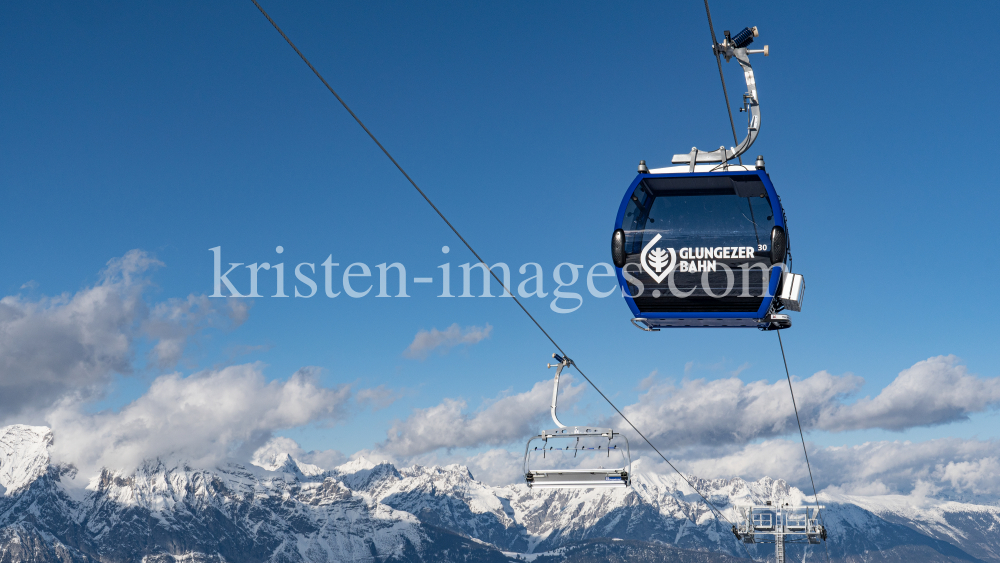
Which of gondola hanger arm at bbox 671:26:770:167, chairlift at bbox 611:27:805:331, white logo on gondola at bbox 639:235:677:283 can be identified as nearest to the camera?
gondola hanger arm at bbox 671:26:770:167

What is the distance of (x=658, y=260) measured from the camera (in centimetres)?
1820

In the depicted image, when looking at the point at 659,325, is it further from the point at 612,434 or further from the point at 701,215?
the point at 612,434

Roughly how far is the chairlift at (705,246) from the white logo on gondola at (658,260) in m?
0.02

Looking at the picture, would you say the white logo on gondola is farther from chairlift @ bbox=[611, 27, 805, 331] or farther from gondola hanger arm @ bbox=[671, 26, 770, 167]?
gondola hanger arm @ bbox=[671, 26, 770, 167]

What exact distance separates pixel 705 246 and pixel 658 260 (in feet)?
3.10

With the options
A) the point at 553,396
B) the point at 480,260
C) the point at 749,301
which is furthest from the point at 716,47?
the point at 553,396

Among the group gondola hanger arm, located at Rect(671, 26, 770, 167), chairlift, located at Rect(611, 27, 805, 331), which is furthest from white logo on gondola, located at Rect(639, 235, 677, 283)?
gondola hanger arm, located at Rect(671, 26, 770, 167)

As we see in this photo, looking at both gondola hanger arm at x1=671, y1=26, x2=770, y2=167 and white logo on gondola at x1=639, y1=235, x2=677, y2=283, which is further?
white logo on gondola at x1=639, y1=235, x2=677, y2=283

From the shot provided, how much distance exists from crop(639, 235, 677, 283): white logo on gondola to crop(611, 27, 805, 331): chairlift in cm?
2

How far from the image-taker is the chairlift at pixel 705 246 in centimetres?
1761

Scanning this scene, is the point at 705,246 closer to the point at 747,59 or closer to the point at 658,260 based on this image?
the point at 658,260

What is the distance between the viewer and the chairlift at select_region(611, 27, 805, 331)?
57.8 ft

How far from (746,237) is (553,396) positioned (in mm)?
13916

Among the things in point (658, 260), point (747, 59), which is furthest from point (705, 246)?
point (747, 59)
